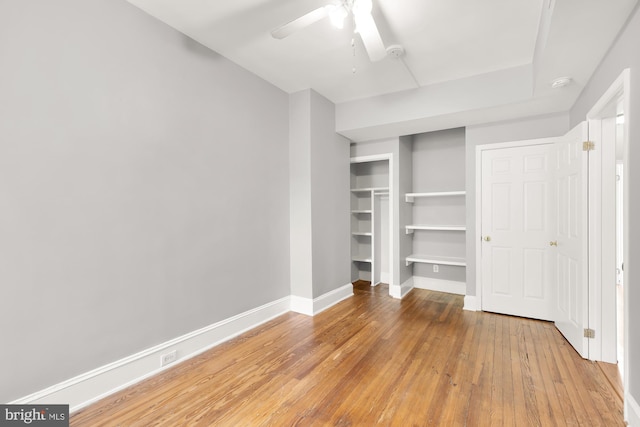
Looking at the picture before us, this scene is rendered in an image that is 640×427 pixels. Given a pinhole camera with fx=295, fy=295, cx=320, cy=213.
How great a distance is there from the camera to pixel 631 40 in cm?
178

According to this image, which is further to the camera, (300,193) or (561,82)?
(300,193)

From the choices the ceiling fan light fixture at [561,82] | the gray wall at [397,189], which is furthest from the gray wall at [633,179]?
the gray wall at [397,189]

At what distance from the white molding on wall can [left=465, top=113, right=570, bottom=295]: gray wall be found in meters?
0.06

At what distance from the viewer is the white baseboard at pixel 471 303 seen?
3883 millimetres

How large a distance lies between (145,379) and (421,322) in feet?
9.30

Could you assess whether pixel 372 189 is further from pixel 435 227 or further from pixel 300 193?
pixel 300 193

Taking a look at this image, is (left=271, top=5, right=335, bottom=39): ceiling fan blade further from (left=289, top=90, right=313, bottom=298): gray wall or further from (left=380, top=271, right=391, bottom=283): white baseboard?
(left=380, top=271, right=391, bottom=283): white baseboard

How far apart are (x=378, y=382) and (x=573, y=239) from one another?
2.31m

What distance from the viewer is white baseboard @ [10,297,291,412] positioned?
1878 mm

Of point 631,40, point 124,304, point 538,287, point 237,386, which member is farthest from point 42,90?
point 538,287

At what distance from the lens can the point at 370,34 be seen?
2.07 m

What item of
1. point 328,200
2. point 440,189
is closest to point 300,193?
point 328,200

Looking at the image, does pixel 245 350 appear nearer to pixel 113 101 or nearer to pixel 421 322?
pixel 421 322

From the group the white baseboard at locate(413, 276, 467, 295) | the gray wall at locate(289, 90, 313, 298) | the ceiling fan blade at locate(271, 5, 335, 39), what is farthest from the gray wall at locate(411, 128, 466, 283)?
the ceiling fan blade at locate(271, 5, 335, 39)
